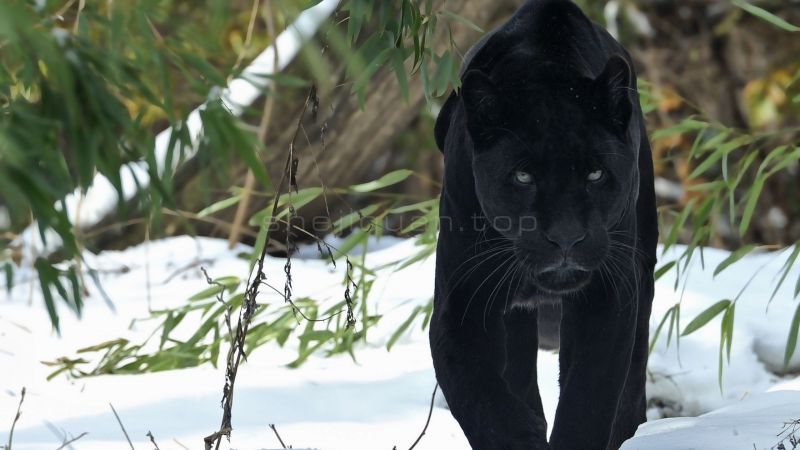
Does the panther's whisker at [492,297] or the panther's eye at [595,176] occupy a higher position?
the panther's eye at [595,176]

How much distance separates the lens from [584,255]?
248 centimetres

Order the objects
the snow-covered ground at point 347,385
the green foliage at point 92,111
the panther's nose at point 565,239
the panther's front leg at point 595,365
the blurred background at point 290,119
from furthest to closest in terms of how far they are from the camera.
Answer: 1. the snow-covered ground at point 347,385
2. the panther's front leg at point 595,365
3. the panther's nose at point 565,239
4. the blurred background at point 290,119
5. the green foliage at point 92,111

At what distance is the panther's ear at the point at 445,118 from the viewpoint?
2967 mm

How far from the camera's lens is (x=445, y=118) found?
3.02 metres

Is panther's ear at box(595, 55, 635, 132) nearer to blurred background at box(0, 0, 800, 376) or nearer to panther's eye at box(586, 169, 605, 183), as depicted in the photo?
panther's eye at box(586, 169, 605, 183)

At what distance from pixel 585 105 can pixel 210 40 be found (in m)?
0.93

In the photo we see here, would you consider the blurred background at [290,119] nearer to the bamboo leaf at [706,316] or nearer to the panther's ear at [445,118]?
the panther's ear at [445,118]

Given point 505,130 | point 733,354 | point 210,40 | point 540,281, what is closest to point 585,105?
point 505,130

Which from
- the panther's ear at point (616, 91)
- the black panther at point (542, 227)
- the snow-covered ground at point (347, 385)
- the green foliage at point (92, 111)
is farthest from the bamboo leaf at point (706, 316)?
the green foliage at point (92, 111)

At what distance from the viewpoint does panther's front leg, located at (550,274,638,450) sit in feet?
8.40

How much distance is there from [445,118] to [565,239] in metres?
0.69

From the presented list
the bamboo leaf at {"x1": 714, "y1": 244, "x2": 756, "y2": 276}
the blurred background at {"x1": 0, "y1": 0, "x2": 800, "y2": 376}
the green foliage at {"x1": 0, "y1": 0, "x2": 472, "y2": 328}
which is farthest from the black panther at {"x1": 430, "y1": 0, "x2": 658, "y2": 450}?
the bamboo leaf at {"x1": 714, "y1": 244, "x2": 756, "y2": 276}

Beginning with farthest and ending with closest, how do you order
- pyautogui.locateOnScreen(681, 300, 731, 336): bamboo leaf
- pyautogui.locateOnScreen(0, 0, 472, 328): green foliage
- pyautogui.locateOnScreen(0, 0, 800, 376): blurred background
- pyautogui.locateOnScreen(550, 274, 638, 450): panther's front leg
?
pyautogui.locateOnScreen(681, 300, 731, 336): bamboo leaf < pyautogui.locateOnScreen(550, 274, 638, 450): panther's front leg < pyautogui.locateOnScreen(0, 0, 800, 376): blurred background < pyautogui.locateOnScreen(0, 0, 472, 328): green foliage

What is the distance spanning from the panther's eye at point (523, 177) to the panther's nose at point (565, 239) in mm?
138
